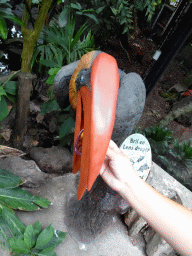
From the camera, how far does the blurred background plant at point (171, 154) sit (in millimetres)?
1573

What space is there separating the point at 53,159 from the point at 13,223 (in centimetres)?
50

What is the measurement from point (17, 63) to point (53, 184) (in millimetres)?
1387

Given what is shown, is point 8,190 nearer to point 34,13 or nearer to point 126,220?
point 126,220

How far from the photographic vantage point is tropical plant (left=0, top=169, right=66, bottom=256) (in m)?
0.85

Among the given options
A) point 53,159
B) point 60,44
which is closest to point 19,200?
point 53,159

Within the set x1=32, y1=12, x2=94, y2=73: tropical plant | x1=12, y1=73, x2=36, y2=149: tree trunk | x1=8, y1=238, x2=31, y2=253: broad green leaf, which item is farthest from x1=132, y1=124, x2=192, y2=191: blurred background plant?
x1=8, y1=238, x2=31, y2=253: broad green leaf

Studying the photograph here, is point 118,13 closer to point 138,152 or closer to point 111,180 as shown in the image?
point 138,152

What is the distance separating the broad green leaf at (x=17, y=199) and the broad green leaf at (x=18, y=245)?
137 mm

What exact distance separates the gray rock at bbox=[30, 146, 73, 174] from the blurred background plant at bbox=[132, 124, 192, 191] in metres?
0.64

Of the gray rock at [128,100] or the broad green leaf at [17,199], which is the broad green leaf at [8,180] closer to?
the broad green leaf at [17,199]

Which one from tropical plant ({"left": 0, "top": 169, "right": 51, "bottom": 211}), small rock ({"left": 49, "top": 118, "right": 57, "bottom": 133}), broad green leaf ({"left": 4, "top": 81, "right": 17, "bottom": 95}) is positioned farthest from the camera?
small rock ({"left": 49, "top": 118, "right": 57, "bottom": 133})

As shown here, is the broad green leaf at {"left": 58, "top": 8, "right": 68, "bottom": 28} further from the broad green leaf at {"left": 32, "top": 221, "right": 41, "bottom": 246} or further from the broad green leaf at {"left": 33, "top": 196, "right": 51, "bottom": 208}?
the broad green leaf at {"left": 32, "top": 221, "right": 41, "bottom": 246}

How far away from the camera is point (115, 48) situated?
1.56m

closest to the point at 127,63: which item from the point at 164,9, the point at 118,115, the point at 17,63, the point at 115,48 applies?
the point at 115,48
